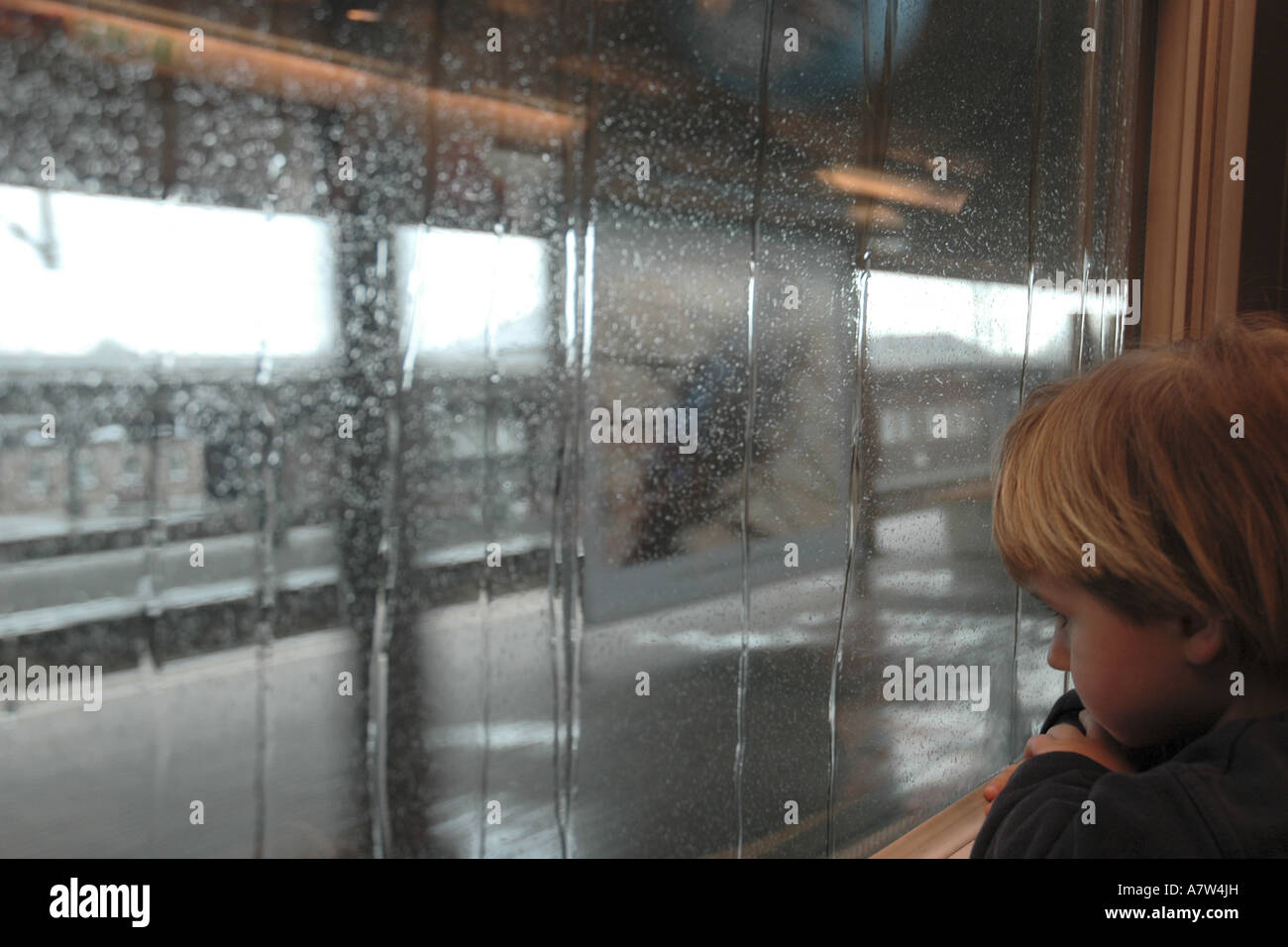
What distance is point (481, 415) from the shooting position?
0.60 metres

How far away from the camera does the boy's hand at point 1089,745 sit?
0.71 metres

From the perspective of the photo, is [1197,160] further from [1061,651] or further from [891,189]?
[1061,651]

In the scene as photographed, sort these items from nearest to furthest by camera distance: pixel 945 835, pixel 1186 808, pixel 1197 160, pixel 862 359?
pixel 1186 808
pixel 862 359
pixel 945 835
pixel 1197 160

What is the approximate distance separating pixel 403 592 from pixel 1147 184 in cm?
120

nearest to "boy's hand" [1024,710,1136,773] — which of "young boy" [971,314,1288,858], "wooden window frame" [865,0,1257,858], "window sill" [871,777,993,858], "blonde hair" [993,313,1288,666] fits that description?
"young boy" [971,314,1288,858]

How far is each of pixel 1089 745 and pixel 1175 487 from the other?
206 mm

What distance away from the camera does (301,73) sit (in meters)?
0.50

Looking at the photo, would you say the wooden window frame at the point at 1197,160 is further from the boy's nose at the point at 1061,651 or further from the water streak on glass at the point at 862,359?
Result: the boy's nose at the point at 1061,651

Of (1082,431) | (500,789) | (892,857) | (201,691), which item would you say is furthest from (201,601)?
(892,857)

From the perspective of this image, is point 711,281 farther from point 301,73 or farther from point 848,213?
point 301,73

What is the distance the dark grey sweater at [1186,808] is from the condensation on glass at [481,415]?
255mm

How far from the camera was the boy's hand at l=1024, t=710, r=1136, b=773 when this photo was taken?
0.71 m

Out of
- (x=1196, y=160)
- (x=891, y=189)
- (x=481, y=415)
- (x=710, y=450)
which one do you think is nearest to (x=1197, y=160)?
(x=1196, y=160)

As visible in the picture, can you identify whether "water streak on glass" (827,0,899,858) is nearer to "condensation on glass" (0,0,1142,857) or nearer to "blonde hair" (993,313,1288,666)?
"condensation on glass" (0,0,1142,857)
